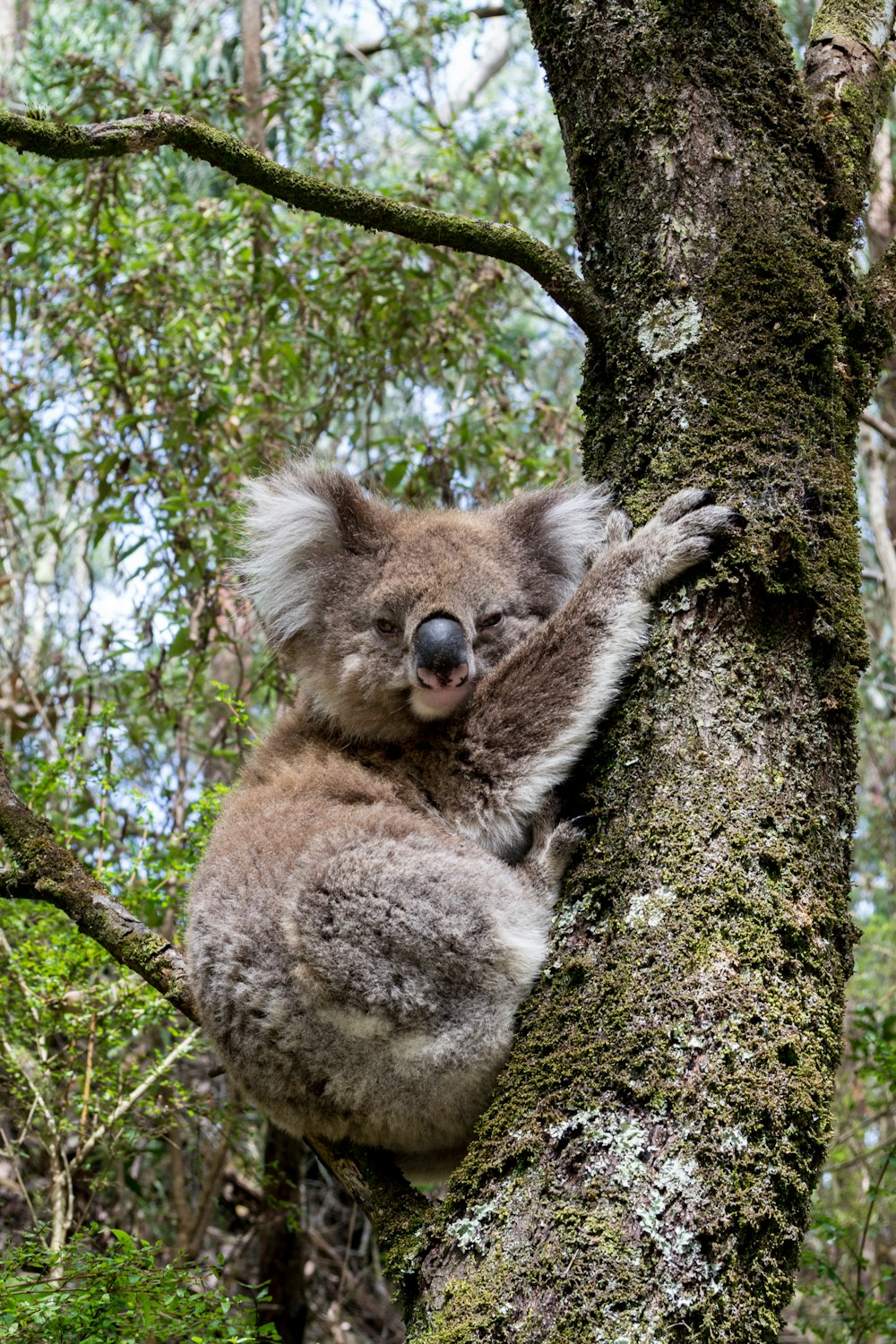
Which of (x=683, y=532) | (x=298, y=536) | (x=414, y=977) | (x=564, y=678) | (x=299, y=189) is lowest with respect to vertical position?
(x=414, y=977)

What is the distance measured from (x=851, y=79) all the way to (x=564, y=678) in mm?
1580

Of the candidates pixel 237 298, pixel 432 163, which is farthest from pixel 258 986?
pixel 432 163

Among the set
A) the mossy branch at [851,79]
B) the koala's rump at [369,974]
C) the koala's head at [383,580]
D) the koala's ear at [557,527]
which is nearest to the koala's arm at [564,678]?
the koala's rump at [369,974]

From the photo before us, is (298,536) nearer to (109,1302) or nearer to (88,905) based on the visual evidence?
(88,905)

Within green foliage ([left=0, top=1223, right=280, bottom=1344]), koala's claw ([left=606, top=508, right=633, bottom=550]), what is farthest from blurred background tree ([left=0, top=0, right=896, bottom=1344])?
koala's claw ([left=606, top=508, right=633, bottom=550])

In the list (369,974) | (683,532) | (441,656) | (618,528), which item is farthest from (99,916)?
(683,532)

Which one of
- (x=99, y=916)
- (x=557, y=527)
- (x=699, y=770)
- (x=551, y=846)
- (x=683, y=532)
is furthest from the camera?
(x=557, y=527)

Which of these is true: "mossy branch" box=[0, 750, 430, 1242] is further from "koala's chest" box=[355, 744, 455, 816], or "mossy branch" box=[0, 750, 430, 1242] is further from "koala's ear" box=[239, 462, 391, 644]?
"koala's ear" box=[239, 462, 391, 644]

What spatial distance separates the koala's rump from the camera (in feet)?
7.50

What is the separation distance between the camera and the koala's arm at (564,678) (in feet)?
7.06

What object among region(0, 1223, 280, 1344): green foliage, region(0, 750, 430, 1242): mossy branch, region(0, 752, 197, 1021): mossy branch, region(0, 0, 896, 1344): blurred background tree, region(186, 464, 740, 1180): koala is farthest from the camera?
region(0, 0, 896, 1344): blurred background tree

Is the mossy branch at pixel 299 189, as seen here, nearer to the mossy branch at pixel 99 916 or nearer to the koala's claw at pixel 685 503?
the koala's claw at pixel 685 503

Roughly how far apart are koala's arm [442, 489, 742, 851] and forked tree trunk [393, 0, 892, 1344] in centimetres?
7

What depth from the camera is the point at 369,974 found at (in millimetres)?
2324
